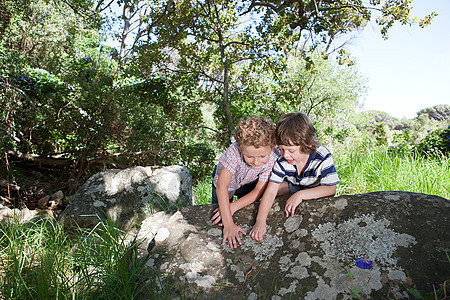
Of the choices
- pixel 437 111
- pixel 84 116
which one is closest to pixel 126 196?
pixel 84 116

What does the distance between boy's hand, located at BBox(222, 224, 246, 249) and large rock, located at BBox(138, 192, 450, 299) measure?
0.05 metres

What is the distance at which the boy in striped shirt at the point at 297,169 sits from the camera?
2.20 meters

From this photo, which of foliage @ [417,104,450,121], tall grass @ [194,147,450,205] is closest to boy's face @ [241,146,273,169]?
tall grass @ [194,147,450,205]

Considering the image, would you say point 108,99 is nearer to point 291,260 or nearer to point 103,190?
point 103,190

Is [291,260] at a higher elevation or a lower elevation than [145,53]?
lower

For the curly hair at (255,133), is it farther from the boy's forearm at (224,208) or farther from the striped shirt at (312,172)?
the boy's forearm at (224,208)

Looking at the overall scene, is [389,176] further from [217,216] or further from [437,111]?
[437,111]

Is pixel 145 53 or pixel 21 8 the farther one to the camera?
pixel 21 8

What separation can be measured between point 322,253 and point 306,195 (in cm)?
47

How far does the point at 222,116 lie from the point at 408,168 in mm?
4487

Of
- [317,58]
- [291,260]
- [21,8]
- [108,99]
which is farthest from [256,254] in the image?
[317,58]

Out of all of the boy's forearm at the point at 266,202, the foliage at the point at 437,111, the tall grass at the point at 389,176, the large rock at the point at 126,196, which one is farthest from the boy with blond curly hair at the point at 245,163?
the foliage at the point at 437,111

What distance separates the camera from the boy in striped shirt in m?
2.20

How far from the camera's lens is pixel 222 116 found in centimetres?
779
